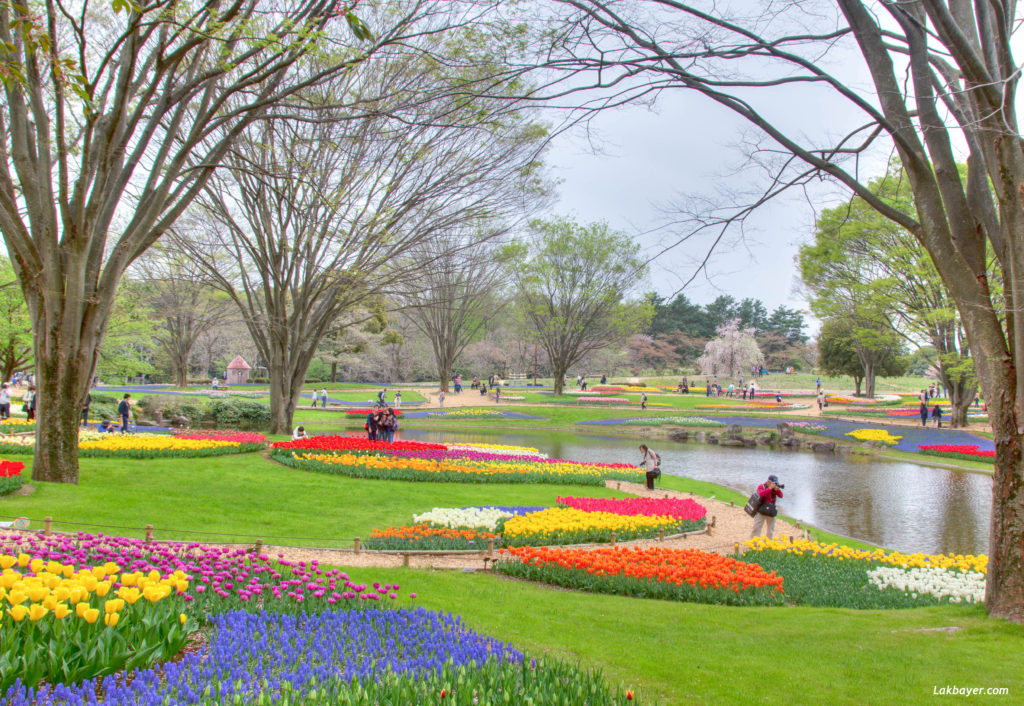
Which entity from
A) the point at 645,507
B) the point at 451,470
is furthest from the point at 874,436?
the point at 451,470

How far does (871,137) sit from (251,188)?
18029 millimetres

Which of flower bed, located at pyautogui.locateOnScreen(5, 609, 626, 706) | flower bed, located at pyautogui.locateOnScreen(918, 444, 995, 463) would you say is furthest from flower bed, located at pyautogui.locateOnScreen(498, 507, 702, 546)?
flower bed, located at pyautogui.locateOnScreen(918, 444, 995, 463)

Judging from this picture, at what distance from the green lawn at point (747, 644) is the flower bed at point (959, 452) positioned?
73.4 ft

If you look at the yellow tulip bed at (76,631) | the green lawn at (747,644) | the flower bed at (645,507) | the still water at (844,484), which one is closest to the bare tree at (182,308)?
the still water at (844,484)

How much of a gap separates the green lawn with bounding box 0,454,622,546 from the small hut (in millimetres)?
54909

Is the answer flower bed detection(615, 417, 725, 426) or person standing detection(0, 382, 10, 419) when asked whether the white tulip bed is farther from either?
flower bed detection(615, 417, 725, 426)

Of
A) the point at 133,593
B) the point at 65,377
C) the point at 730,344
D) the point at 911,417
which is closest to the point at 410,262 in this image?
the point at 65,377

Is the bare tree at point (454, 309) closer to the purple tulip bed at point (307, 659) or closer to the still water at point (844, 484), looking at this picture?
the still water at point (844, 484)

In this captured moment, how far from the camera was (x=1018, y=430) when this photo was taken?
229 inches

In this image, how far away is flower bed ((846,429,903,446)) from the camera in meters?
29.5

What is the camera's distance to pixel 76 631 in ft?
11.5

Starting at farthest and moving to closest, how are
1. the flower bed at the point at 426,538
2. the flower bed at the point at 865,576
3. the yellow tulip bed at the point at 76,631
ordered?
the flower bed at the point at 426,538, the flower bed at the point at 865,576, the yellow tulip bed at the point at 76,631

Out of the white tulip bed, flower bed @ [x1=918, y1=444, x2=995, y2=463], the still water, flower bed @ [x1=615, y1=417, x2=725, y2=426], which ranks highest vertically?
the white tulip bed

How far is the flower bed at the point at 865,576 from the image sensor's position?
304 inches
